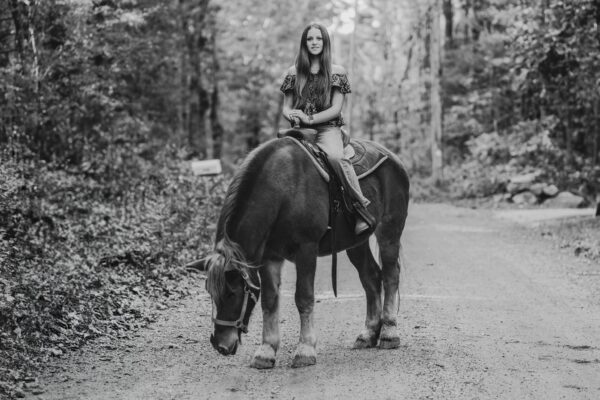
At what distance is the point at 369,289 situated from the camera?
6.76 m

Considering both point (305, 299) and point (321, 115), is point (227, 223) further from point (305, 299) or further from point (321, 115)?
point (321, 115)

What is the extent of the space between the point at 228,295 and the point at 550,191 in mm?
19905

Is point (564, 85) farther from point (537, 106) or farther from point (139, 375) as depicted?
point (139, 375)

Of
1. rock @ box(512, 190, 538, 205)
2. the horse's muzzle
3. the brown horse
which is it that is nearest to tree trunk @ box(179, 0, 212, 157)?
rock @ box(512, 190, 538, 205)

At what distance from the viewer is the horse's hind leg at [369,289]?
6523mm

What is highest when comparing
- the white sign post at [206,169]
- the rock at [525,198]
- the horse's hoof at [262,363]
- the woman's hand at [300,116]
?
the woman's hand at [300,116]

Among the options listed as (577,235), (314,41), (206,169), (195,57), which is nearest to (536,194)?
(577,235)

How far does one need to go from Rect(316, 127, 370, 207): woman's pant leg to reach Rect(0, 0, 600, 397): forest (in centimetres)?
168

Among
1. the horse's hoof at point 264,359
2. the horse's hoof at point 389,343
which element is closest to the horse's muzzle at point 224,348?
the horse's hoof at point 264,359

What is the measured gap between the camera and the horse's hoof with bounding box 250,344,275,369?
18.7ft

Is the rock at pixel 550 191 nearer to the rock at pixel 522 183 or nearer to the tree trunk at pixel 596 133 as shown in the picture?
the rock at pixel 522 183

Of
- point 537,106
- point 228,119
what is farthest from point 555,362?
point 228,119

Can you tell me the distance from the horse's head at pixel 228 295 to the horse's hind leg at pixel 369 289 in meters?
1.59

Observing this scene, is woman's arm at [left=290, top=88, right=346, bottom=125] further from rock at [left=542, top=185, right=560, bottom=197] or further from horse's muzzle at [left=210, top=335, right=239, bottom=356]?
rock at [left=542, top=185, right=560, bottom=197]
